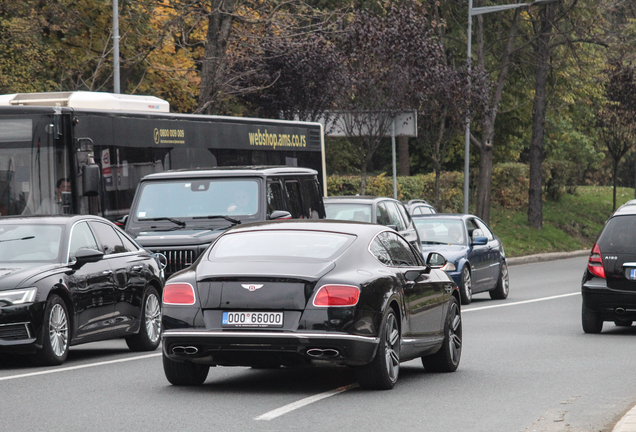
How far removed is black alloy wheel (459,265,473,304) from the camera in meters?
19.5

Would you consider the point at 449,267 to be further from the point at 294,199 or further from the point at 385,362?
the point at 385,362

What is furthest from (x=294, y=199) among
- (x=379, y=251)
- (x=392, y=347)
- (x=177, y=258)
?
(x=392, y=347)

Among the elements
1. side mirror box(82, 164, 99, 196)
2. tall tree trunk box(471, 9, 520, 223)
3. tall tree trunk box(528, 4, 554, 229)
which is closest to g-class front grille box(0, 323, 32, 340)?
side mirror box(82, 164, 99, 196)

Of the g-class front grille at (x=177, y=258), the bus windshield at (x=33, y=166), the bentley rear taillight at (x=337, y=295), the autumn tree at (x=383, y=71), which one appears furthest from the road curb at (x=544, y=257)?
the bentley rear taillight at (x=337, y=295)

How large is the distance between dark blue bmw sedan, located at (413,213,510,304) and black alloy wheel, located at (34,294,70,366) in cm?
912

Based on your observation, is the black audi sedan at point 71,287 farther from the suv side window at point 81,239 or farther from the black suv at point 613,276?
the black suv at point 613,276

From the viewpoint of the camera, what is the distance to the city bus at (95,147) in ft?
52.5

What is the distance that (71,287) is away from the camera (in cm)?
1123

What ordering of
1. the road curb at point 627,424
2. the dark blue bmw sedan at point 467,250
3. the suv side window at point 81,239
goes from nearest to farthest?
the road curb at point 627,424 → the suv side window at point 81,239 → the dark blue bmw sedan at point 467,250

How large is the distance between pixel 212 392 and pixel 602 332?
7.46 meters

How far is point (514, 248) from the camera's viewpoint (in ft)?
122

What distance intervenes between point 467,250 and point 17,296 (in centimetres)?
1088

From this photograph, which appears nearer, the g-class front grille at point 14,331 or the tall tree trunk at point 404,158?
the g-class front grille at point 14,331

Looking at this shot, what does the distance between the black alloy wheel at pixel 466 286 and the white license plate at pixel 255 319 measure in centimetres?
1121
